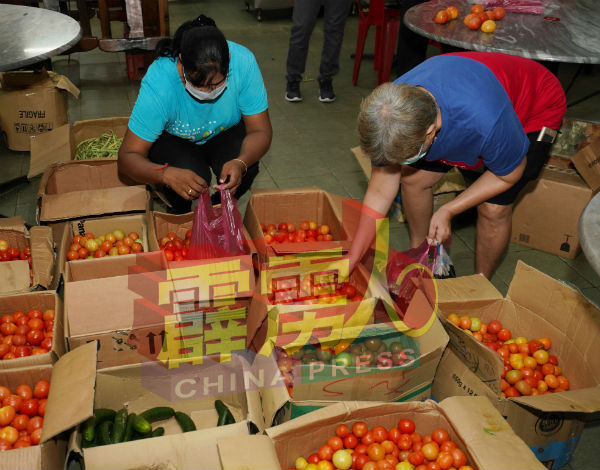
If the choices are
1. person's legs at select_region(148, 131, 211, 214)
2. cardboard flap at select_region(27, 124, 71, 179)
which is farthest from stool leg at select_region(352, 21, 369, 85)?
cardboard flap at select_region(27, 124, 71, 179)

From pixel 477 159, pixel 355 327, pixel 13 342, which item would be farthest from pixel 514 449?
pixel 13 342

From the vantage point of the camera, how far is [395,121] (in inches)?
71.4

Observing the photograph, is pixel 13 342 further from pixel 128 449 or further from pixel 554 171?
pixel 554 171

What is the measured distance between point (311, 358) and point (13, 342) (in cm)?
120

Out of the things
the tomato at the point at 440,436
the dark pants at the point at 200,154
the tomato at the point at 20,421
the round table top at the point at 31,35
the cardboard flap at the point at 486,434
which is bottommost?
the tomato at the point at 20,421

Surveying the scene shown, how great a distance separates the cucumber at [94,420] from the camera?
194 centimetres

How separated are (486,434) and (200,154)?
1937mm

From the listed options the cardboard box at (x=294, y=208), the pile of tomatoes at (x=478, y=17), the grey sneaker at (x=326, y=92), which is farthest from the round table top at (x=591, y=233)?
the grey sneaker at (x=326, y=92)

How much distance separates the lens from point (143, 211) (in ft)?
9.50

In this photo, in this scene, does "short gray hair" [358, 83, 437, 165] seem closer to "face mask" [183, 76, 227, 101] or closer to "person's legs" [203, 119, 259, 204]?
"face mask" [183, 76, 227, 101]

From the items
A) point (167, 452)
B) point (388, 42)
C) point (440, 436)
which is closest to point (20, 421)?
point (167, 452)

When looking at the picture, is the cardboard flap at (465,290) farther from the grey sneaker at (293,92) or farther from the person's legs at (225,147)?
the grey sneaker at (293,92)

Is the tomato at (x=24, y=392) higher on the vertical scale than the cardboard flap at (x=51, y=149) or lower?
lower

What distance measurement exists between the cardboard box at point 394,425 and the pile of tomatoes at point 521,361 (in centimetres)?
40
